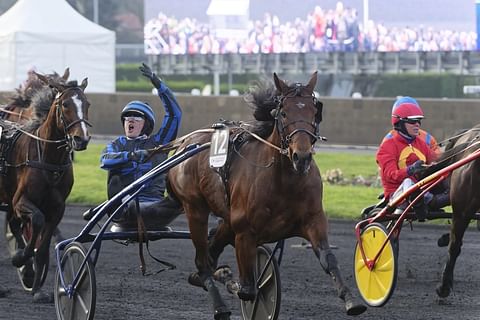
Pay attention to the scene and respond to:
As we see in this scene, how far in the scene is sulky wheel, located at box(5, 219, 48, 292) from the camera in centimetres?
869

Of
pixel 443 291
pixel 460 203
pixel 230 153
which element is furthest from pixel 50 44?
pixel 230 153

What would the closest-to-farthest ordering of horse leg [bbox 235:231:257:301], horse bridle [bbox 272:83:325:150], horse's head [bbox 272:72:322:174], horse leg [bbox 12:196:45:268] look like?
horse's head [bbox 272:72:322:174], horse bridle [bbox 272:83:325:150], horse leg [bbox 235:231:257:301], horse leg [bbox 12:196:45:268]

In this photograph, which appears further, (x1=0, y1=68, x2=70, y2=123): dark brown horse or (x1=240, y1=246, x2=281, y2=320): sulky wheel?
(x1=0, y1=68, x2=70, y2=123): dark brown horse

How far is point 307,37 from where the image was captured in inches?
1141

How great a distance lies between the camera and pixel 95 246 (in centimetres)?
697

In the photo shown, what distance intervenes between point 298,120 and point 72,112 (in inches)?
107

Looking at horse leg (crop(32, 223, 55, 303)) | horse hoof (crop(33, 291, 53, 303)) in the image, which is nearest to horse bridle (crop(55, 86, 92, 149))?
horse leg (crop(32, 223, 55, 303))

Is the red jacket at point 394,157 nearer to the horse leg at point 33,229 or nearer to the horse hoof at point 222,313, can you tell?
the horse hoof at point 222,313

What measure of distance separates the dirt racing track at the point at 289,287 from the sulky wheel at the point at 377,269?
0.16 metres

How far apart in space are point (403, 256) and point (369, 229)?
286 centimetres

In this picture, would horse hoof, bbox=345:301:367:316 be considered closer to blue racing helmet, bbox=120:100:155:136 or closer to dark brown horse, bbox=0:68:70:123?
blue racing helmet, bbox=120:100:155:136

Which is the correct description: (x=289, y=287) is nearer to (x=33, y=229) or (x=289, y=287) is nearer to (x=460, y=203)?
(x=460, y=203)

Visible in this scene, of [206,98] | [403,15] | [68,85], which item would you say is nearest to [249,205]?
[68,85]

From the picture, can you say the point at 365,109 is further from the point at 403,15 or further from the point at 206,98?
the point at 403,15
